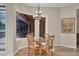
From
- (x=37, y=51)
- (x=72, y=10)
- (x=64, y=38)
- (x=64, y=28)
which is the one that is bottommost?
(x=37, y=51)

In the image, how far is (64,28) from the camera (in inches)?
84.6

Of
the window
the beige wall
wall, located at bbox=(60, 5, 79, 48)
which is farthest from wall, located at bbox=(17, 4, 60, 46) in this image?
the window

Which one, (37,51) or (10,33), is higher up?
(10,33)

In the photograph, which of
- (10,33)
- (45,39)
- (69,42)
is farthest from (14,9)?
(69,42)

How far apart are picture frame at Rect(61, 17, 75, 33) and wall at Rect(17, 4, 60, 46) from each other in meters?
0.11

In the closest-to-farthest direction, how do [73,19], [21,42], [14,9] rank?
[14,9]
[21,42]
[73,19]

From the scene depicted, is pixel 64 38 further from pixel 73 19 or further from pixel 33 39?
pixel 33 39

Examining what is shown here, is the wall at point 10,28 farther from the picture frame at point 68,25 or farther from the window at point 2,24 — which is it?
the picture frame at point 68,25

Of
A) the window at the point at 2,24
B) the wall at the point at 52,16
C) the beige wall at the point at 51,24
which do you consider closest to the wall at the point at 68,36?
the beige wall at the point at 51,24

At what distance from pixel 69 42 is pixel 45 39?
0.46 metres

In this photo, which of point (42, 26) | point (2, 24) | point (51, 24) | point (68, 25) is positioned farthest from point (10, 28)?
point (68, 25)

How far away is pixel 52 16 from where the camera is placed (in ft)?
7.11

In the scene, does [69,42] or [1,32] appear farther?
[69,42]

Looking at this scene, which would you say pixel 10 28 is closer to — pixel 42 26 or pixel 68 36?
pixel 42 26
